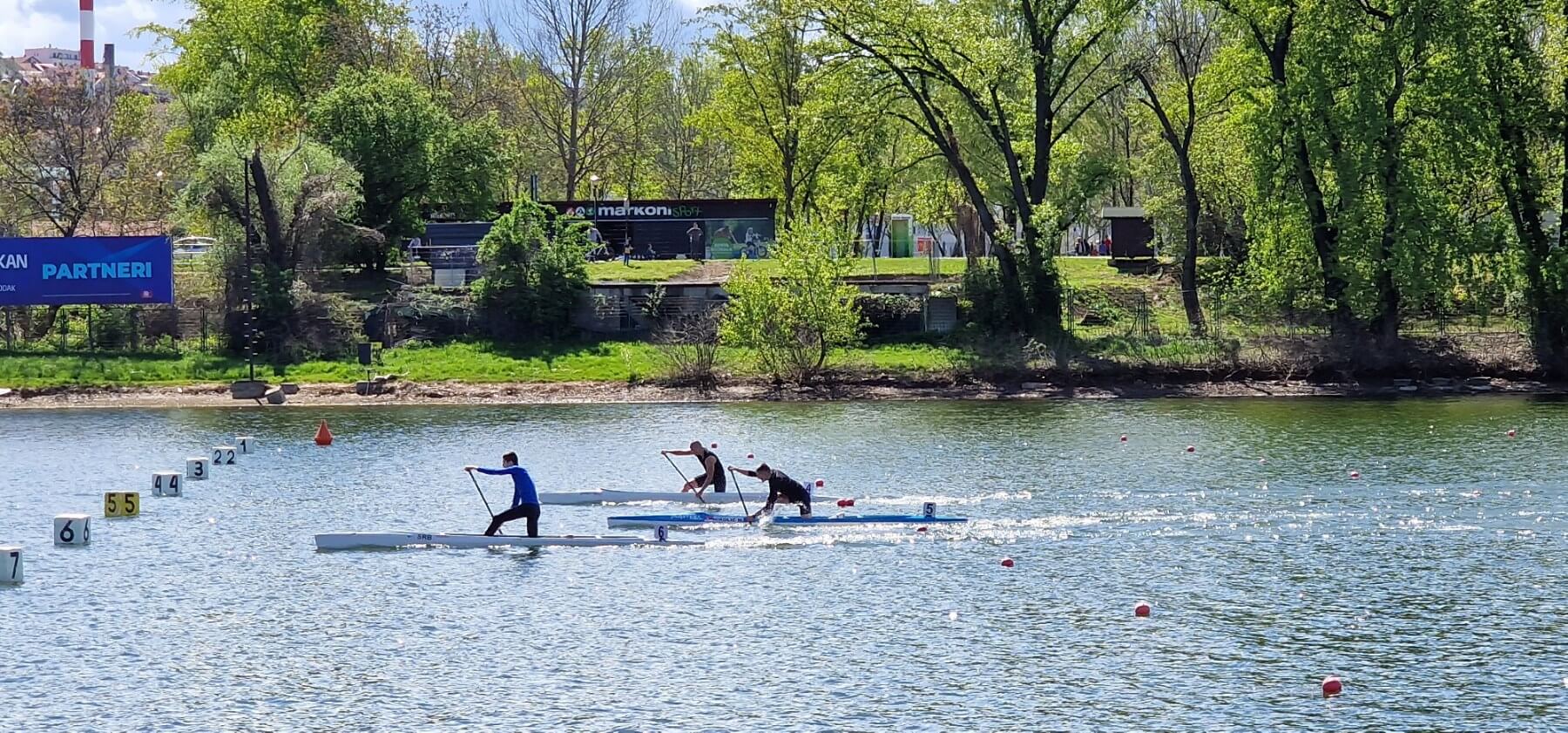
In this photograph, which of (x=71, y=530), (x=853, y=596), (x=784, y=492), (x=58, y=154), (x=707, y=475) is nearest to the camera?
(x=853, y=596)

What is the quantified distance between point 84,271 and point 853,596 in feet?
146

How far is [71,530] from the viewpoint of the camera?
3005cm

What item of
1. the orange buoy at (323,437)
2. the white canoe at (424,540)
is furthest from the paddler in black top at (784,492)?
the orange buoy at (323,437)

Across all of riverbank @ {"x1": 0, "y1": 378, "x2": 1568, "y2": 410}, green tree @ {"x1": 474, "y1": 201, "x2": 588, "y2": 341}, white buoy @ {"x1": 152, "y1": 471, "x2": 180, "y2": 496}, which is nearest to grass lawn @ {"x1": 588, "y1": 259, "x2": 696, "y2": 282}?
green tree @ {"x1": 474, "y1": 201, "x2": 588, "y2": 341}

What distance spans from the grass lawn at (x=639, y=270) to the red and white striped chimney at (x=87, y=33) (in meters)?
78.7

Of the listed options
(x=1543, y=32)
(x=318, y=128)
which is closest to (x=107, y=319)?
(x=318, y=128)

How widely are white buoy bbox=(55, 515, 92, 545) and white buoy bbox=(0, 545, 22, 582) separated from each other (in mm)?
2896

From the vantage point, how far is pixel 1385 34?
5447 cm

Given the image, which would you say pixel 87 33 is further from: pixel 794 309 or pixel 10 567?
pixel 10 567

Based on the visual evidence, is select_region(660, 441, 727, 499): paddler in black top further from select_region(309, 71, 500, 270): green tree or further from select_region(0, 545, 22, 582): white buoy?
select_region(309, 71, 500, 270): green tree

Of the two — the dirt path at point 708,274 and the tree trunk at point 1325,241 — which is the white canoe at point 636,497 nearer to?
the tree trunk at point 1325,241

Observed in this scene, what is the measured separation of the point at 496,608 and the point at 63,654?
609 centimetres

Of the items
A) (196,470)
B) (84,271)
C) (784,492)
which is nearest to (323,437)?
(196,470)

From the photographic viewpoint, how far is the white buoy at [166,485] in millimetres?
36125
